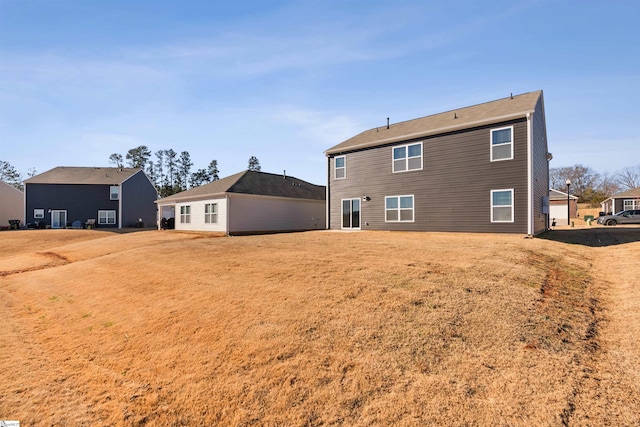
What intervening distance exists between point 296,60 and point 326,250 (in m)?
7.29

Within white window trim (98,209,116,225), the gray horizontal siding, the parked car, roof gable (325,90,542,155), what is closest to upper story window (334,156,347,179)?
roof gable (325,90,542,155)

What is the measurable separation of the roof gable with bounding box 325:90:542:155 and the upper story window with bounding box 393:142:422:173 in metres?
0.53

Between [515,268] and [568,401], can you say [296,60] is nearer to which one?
[515,268]

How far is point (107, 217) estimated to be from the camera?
118ft

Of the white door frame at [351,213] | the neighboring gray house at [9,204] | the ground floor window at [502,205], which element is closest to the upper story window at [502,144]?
the ground floor window at [502,205]

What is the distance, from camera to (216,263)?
8.93 m

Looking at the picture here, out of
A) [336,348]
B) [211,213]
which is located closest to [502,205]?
[336,348]

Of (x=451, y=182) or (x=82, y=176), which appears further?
(x=82, y=176)

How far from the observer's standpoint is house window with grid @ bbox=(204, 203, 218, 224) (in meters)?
22.5

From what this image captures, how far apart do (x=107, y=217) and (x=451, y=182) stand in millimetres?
36188

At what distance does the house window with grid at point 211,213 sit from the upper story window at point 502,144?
17.2 meters

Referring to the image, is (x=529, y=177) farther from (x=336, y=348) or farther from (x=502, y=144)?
(x=336, y=348)

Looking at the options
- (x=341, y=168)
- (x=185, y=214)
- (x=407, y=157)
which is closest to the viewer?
(x=407, y=157)

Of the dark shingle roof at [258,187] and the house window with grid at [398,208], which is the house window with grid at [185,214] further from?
the house window with grid at [398,208]
